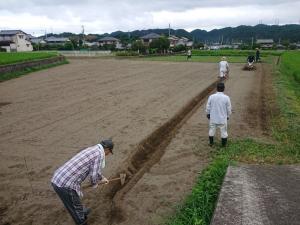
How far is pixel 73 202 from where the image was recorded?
5520 mm

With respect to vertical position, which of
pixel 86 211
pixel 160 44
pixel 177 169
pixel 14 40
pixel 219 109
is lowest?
pixel 177 169

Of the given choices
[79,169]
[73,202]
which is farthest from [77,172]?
[73,202]

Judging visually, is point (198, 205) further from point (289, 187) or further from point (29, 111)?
point (29, 111)

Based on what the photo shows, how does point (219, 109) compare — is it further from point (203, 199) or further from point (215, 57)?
point (215, 57)

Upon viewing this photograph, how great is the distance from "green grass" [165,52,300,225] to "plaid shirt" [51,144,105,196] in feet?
5.14

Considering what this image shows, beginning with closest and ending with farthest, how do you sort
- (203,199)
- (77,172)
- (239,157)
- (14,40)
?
(77,172) → (203,199) → (239,157) → (14,40)

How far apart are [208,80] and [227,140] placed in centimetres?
1307

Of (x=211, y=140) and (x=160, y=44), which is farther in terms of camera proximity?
(x=160, y=44)

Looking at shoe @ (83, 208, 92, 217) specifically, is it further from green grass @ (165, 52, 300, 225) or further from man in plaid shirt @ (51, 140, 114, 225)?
green grass @ (165, 52, 300, 225)

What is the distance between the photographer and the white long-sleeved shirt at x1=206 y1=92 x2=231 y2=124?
921 centimetres

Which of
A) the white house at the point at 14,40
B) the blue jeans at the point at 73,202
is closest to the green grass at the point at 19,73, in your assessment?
the blue jeans at the point at 73,202

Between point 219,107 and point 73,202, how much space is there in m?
5.00

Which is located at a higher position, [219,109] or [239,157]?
[219,109]

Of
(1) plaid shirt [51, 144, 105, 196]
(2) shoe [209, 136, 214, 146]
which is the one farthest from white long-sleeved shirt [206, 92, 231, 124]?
(1) plaid shirt [51, 144, 105, 196]
